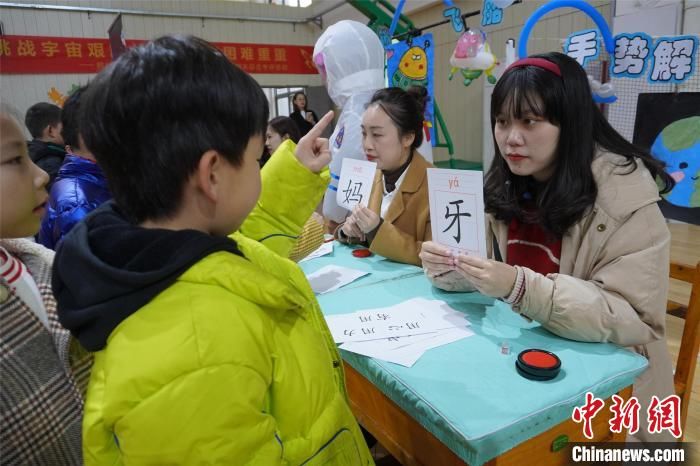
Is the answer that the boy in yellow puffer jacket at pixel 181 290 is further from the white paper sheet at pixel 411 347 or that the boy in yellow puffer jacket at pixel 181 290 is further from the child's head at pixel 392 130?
the child's head at pixel 392 130

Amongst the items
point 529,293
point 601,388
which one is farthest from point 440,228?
point 601,388

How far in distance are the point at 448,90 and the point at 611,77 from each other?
382 cm

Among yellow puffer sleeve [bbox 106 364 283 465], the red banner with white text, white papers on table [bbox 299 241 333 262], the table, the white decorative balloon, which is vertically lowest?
the table

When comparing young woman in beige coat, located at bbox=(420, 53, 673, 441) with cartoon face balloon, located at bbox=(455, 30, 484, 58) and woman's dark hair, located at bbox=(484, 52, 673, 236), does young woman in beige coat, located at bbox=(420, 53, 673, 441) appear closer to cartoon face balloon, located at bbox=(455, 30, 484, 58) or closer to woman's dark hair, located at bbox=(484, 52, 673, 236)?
woman's dark hair, located at bbox=(484, 52, 673, 236)

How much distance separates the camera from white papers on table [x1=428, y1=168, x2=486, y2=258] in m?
1.10

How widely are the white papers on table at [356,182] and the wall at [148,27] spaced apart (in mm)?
5637

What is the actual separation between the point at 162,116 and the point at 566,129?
40.7 inches

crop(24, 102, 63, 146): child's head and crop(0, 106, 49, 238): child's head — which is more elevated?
crop(24, 102, 63, 146): child's head

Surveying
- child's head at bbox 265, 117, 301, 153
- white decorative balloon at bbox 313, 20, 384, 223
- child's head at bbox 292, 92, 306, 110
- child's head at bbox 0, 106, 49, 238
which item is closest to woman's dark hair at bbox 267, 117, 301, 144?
child's head at bbox 265, 117, 301, 153

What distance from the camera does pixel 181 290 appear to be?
57cm

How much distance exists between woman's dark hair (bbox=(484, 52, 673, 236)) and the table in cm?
31

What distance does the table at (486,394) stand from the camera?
803 mm

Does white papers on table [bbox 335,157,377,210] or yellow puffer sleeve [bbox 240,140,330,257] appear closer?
yellow puffer sleeve [bbox 240,140,330,257]

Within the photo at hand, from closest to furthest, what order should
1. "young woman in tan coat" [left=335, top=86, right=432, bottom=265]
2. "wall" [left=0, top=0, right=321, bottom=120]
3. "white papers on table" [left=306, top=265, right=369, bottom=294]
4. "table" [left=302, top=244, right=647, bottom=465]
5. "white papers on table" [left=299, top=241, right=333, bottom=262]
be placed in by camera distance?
"table" [left=302, top=244, right=647, bottom=465] → "white papers on table" [left=306, top=265, right=369, bottom=294] → "young woman in tan coat" [left=335, top=86, right=432, bottom=265] → "white papers on table" [left=299, top=241, right=333, bottom=262] → "wall" [left=0, top=0, right=321, bottom=120]
